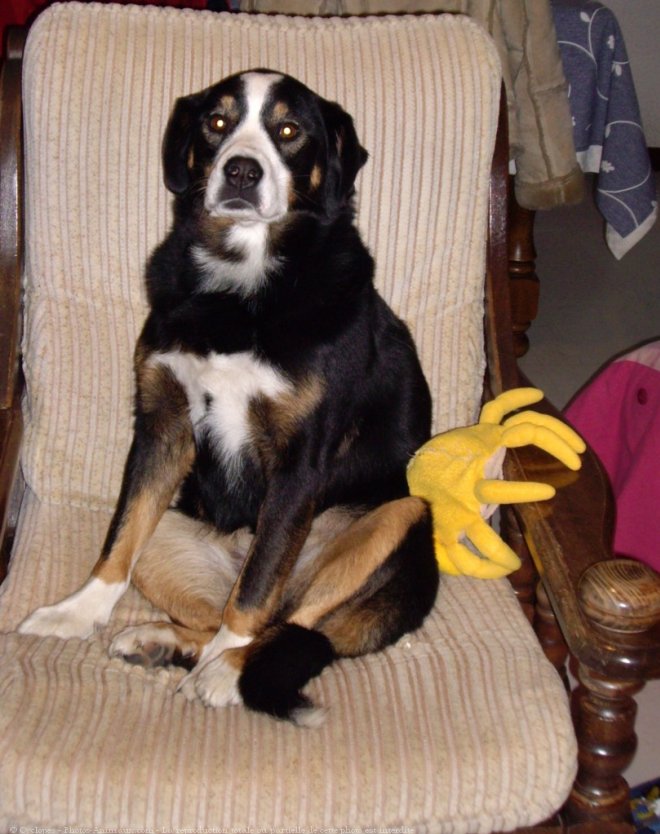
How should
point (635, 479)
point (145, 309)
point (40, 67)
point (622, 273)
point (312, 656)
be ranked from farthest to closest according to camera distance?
point (622, 273), point (635, 479), point (145, 309), point (40, 67), point (312, 656)

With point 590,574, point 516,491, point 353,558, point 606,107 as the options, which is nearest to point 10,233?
point 353,558

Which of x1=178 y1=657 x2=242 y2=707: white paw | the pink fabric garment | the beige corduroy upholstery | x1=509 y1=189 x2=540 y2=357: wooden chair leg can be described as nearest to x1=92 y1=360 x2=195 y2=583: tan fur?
the beige corduroy upholstery

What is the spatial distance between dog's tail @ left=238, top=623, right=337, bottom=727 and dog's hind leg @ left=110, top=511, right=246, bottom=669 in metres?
0.17

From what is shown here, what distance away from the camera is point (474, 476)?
1709mm

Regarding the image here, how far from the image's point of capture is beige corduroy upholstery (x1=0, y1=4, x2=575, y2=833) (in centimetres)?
146

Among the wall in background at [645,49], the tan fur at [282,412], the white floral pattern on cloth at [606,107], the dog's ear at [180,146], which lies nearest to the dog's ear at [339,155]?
the dog's ear at [180,146]

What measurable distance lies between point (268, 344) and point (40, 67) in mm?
738

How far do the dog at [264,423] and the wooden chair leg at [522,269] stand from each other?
54.3 inches

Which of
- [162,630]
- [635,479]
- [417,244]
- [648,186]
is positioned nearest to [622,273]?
[648,186]

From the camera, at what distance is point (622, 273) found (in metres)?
5.16

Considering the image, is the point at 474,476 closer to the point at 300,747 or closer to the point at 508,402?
the point at 508,402

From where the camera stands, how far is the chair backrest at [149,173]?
6.10 feet

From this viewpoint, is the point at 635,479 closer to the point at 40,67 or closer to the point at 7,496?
the point at 7,496

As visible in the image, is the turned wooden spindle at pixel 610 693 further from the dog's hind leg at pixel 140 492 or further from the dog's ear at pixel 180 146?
the dog's ear at pixel 180 146
